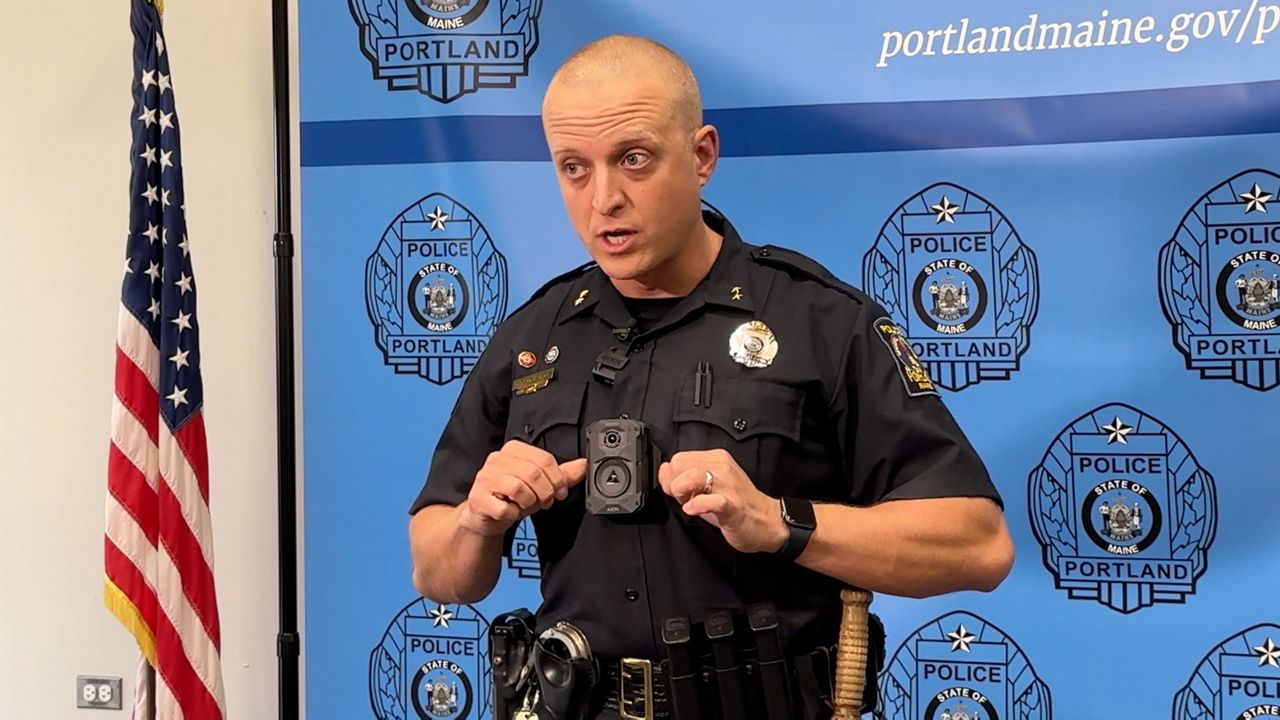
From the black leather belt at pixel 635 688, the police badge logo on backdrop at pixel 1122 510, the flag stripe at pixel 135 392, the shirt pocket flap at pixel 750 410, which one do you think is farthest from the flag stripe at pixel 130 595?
the police badge logo on backdrop at pixel 1122 510

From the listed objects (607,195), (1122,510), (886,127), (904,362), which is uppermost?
(886,127)

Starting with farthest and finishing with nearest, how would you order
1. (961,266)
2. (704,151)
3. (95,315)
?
(95,315)
(961,266)
(704,151)

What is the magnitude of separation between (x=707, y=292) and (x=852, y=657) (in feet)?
1.66

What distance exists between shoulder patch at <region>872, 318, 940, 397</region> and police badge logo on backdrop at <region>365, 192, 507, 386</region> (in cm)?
127

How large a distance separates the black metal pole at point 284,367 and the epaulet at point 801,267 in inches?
56.4

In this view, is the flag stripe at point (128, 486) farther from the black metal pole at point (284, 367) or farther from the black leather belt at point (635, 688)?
the black leather belt at point (635, 688)

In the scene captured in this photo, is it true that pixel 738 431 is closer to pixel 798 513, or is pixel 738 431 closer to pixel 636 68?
pixel 798 513

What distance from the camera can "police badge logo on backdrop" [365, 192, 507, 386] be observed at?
275cm

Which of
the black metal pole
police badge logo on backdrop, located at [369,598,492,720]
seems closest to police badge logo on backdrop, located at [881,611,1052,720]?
police badge logo on backdrop, located at [369,598,492,720]

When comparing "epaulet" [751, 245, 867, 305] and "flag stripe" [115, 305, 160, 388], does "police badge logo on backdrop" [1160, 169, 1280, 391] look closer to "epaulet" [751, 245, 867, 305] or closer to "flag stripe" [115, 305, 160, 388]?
"epaulet" [751, 245, 867, 305]

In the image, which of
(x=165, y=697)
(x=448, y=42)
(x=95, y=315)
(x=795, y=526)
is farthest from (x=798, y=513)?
(x=95, y=315)

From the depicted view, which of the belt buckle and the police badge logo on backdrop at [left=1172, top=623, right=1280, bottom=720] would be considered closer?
the belt buckle

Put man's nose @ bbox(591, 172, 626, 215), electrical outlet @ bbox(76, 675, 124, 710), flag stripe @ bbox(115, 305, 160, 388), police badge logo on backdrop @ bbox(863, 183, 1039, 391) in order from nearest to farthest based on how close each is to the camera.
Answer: man's nose @ bbox(591, 172, 626, 215) < police badge logo on backdrop @ bbox(863, 183, 1039, 391) < flag stripe @ bbox(115, 305, 160, 388) < electrical outlet @ bbox(76, 675, 124, 710)

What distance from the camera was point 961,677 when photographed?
2.53m
